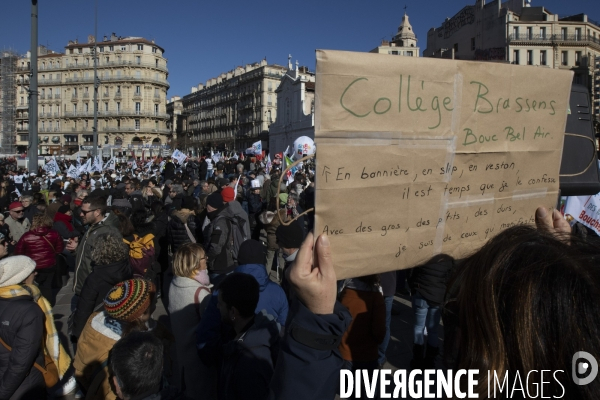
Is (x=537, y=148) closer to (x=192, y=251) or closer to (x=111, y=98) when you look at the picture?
(x=192, y=251)

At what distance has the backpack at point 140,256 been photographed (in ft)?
16.8

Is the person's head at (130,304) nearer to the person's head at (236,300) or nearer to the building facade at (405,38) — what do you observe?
the person's head at (236,300)

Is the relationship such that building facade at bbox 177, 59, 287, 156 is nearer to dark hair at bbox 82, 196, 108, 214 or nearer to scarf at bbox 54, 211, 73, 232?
scarf at bbox 54, 211, 73, 232

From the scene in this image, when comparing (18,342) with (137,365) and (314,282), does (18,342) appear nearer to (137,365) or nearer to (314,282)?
(137,365)

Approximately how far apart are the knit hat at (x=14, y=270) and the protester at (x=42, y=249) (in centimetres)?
206

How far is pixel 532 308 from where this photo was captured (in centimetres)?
94

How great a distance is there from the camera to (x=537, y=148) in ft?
6.11

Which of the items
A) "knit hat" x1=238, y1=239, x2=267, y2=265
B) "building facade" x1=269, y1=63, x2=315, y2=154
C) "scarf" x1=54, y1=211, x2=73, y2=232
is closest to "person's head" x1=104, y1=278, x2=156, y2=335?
"knit hat" x1=238, y1=239, x2=267, y2=265

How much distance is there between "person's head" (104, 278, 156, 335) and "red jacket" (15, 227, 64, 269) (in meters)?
2.77

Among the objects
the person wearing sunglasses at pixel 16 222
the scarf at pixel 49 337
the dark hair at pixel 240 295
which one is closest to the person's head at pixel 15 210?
the person wearing sunglasses at pixel 16 222

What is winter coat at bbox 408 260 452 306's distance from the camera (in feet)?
13.7

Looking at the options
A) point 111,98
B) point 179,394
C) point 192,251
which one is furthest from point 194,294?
point 111,98

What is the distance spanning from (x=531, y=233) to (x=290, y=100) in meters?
57.6

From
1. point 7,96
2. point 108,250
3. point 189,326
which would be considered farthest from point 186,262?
point 7,96
